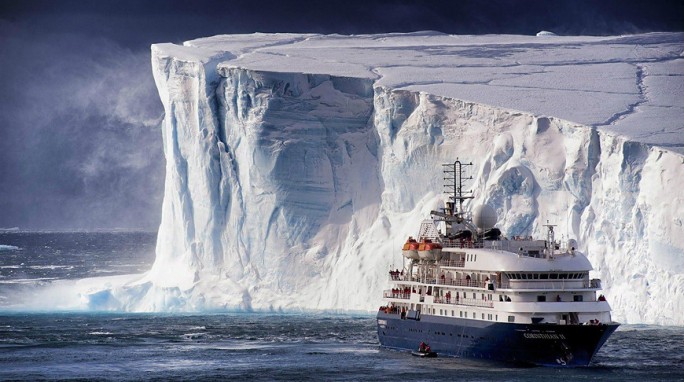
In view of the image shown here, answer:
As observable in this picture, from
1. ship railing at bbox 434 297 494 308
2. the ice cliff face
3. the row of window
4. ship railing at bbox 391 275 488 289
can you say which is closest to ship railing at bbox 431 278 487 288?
ship railing at bbox 391 275 488 289

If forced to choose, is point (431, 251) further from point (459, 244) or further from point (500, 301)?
point (500, 301)

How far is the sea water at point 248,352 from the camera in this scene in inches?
1626

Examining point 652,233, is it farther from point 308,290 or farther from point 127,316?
point 127,316

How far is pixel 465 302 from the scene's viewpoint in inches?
1734

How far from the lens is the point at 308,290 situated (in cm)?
5712

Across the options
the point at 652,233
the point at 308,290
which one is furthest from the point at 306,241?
the point at 652,233

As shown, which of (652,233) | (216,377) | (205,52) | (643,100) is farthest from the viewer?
(205,52)

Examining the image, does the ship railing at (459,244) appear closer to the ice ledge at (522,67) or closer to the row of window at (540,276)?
the row of window at (540,276)

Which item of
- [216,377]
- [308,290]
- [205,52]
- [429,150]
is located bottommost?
[216,377]

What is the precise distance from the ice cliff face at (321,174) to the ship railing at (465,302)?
25.4ft

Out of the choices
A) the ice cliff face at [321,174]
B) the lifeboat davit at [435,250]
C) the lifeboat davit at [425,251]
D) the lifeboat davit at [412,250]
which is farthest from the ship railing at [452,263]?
the ice cliff face at [321,174]

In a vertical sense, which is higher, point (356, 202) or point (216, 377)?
point (356, 202)

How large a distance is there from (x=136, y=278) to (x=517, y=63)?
17262mm

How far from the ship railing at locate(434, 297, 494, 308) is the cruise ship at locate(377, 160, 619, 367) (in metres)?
0.03
